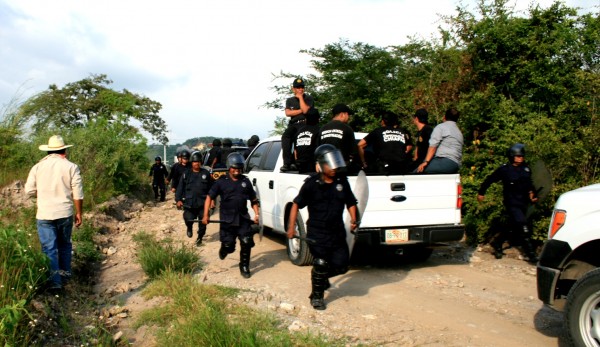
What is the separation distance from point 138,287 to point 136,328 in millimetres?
1744

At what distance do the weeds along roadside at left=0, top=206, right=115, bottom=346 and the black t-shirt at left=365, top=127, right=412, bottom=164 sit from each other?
167 inches

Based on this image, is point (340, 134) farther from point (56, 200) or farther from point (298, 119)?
point (56, 200)

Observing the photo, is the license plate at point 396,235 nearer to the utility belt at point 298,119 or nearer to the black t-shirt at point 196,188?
the utility belt at point 298,119

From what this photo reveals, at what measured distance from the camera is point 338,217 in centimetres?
589

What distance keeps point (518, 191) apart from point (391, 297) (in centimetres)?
310

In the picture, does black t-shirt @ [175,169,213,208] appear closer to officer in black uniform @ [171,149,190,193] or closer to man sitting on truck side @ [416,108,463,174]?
officer in black uniform @ [171,149,190,193]

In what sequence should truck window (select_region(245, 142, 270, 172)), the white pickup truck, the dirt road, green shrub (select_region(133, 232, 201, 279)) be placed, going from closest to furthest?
the dirt road
the white pickup truck
green shrub (select_region(133, 232, 201, 279))
truck window (select_region(245, 142, 270, 172))

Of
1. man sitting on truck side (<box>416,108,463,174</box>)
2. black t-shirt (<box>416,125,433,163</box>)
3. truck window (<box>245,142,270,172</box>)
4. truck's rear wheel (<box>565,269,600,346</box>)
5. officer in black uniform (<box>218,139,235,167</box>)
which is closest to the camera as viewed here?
truck's rear wheel (<box>565,269,600,346</box>)

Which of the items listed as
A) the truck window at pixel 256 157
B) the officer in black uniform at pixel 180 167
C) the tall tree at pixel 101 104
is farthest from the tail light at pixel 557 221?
the tall tree at pixel 101 104

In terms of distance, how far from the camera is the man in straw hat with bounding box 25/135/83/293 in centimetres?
671

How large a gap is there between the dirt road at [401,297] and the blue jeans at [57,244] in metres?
0.68

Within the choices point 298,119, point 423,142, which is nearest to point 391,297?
point 423,142

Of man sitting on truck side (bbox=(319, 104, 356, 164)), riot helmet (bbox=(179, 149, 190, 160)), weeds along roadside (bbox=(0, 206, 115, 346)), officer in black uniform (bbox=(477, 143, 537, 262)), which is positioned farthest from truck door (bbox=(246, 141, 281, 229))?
officer in black uniform (bbox=(477, 143, 537, 262))

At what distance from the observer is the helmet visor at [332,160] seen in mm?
5789
